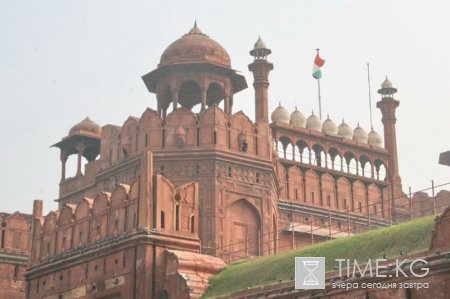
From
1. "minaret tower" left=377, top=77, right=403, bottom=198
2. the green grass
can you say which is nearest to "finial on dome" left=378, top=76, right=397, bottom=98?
"minaret tower" left=377, top=77, right=403, bottom=198

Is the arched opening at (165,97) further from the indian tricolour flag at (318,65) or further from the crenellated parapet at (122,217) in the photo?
the indian tricolour flag at (318,65)

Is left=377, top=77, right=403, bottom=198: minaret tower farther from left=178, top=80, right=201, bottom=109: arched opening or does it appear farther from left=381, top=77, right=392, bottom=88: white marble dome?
left=178, top=80, right=201, bottom=109: arched opening

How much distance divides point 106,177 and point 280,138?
30.7 feet

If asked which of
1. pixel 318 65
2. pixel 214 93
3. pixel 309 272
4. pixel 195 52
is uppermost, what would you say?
pixel 318 65

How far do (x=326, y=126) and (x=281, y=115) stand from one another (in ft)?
8.07

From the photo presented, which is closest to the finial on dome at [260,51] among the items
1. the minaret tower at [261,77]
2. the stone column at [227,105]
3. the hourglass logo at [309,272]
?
the minaret tower at [261,77]

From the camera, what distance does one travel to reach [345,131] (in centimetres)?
3700

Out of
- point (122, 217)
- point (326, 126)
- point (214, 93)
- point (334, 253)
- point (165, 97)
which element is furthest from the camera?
point (326, 126)

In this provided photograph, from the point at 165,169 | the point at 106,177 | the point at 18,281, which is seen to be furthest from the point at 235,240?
the point at 18,281

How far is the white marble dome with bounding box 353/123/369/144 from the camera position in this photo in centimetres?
3728

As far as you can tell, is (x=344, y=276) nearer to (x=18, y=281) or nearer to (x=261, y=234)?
(x=261, y=234)

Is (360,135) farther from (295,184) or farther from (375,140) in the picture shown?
(295,184)

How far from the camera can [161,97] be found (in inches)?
1101

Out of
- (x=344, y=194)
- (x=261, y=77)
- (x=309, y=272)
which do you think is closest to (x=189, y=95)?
(x=261, y=77)
